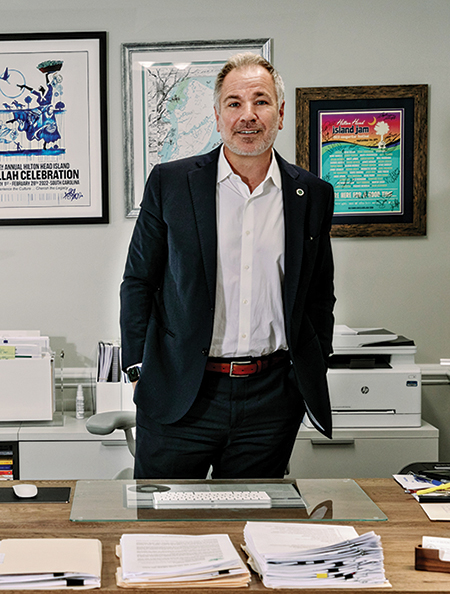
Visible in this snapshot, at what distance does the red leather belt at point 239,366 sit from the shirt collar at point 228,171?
512mm

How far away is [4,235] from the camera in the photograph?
303 centimetres

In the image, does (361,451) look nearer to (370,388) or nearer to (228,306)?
(370,388)

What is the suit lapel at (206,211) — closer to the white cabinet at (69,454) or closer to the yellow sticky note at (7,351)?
the white cabinet at (69,454)

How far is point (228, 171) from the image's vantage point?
1829 millimetres

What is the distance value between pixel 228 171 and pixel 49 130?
4.89 feet

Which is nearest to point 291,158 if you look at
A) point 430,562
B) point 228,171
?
point 228,171

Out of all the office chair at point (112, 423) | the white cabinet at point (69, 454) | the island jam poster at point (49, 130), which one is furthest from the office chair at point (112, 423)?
the island jam poster at point (49, 130)

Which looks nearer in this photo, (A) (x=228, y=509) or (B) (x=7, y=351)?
(A) (x=228, y=509)

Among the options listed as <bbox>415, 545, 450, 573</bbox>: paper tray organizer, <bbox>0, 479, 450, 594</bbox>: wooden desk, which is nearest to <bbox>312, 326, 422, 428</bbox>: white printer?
<bbox>0, 479, 450, 594</bbox>: wooden desk

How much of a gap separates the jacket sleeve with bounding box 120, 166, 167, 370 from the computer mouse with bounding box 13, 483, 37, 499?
1.59 ft

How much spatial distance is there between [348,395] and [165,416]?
106 centimetres

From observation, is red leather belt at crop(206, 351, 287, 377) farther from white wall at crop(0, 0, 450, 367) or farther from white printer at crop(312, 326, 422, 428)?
white wall at crop(0, 0, 450, 367)

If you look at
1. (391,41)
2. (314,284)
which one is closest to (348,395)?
(314,284)

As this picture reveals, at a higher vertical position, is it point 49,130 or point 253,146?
point 49,130
